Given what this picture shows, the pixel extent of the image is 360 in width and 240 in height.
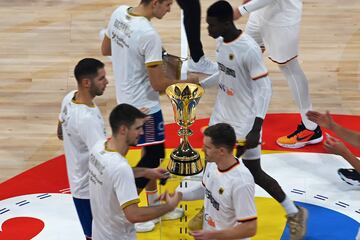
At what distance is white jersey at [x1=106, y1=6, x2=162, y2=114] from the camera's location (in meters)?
5.63

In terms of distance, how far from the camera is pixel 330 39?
31.7 feet

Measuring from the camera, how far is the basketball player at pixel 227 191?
15.1 feet

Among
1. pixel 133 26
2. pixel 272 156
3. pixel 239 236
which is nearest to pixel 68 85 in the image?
pixel 272 156

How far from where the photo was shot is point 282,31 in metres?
7.05

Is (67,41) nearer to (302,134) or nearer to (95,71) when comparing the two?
(302,134)

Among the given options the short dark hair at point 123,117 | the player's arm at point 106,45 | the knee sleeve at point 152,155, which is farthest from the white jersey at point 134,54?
the short dark hair at point 123,117

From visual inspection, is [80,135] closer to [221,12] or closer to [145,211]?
[145,211]

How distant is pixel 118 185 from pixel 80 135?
2.23ft

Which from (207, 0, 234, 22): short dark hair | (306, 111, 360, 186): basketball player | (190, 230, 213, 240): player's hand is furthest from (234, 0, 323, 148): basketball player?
(190, 230, 213, 240): player's hand

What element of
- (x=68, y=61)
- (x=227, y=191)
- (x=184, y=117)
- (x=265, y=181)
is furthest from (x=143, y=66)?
(x=68, y=61)

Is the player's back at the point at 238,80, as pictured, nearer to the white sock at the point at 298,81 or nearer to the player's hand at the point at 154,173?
the player's hand at the point at 154,173

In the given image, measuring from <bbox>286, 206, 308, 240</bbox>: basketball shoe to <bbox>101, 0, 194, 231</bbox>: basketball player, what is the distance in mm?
814

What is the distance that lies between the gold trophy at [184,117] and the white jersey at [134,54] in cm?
16

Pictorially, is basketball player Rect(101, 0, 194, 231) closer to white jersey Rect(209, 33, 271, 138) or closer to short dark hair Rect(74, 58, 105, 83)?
white jersey Rect(209, 33, 271, 138)
